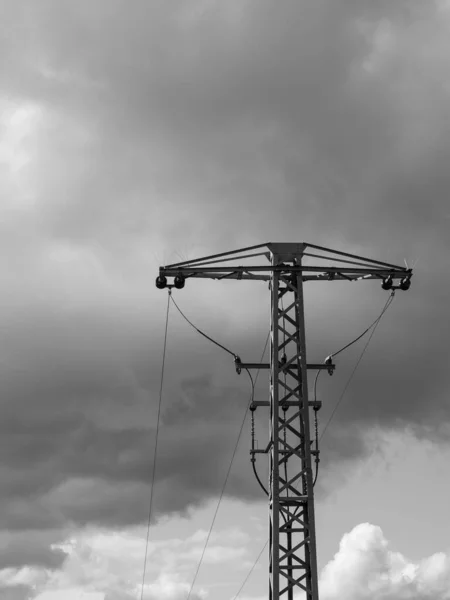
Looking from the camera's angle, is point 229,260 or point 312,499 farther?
point 229,260

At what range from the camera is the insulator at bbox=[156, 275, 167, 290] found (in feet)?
105

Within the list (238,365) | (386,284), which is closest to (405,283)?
(386,284)

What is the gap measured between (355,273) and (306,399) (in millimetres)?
4925

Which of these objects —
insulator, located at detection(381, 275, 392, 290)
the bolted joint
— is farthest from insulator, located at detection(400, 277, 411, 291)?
the bolted joint

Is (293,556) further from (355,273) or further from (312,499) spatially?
(355,273)

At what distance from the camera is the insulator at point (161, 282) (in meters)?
32.0

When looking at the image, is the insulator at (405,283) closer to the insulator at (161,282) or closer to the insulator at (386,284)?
the insulator at (386,284)

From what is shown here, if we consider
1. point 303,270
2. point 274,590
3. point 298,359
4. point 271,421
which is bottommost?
point 274,590

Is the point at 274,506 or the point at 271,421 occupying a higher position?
the point at 271,421

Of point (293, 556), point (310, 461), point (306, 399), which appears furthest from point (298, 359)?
point (293, 556)

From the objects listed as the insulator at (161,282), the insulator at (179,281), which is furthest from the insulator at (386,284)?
the insulator at (161,282)

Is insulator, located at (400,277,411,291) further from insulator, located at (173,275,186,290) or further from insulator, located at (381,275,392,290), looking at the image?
insulator, located at (173,275,186,290)

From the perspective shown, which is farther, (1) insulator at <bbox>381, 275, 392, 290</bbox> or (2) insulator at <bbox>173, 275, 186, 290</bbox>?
(1) insulator at <bbox>381, 275, 392, 290</bbox>

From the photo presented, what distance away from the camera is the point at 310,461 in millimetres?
29578
